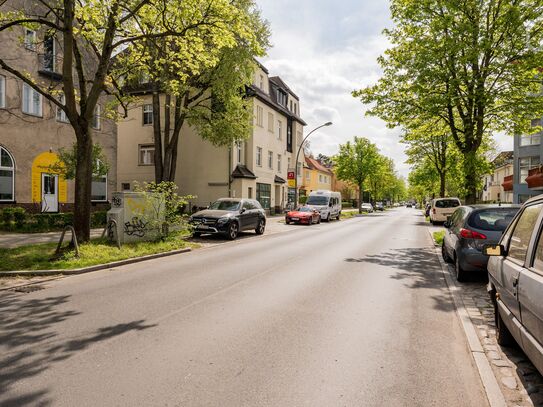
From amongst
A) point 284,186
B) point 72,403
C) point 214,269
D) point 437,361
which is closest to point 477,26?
point 214,269

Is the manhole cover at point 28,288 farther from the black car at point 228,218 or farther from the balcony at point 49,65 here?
the balcony at point 49,65

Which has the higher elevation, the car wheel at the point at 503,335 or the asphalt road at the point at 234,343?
the car wheel at the point at 503,335

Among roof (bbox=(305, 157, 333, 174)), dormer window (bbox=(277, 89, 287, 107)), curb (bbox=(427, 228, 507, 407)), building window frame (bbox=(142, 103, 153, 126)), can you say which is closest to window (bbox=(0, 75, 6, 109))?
building window frame (bbox=(142, 103, 153, 126))

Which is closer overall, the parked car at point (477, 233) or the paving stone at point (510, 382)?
the paving stone at point (510, 382)

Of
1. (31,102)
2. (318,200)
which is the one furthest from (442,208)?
(31,102)

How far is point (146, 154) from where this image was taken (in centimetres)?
3250

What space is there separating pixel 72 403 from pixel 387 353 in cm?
299

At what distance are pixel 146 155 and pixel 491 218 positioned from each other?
29.5 meters

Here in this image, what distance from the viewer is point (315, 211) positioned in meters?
27.1

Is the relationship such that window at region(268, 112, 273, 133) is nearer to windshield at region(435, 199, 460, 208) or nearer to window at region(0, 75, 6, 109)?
windshield at region(435, 199, 460, 208)

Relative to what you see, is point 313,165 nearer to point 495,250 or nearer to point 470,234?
point 470,234

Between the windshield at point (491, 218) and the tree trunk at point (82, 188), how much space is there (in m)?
9.75

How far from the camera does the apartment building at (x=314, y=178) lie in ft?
174

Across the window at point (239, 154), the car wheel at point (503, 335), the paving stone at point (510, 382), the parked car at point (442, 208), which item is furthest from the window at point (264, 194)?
the paving stone at point (510, 382)
